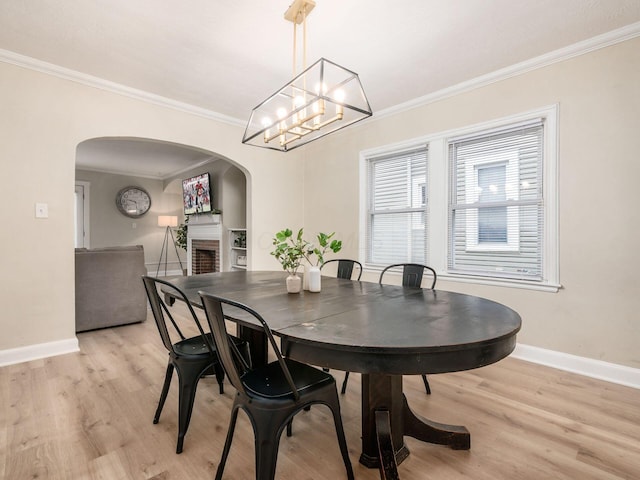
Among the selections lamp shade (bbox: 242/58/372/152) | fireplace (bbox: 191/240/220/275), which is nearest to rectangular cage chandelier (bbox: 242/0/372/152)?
lamp shade (bbox: 242/58/372/152)

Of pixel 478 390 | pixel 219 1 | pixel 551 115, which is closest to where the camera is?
pixel 219 1

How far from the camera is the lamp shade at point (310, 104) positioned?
1935mm

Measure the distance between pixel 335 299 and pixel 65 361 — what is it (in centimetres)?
253

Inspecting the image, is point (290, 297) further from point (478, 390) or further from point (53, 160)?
point (53, 160)

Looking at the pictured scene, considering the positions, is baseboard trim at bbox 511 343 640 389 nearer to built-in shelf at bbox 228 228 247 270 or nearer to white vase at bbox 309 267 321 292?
white vase at bbox 309 267 321 292

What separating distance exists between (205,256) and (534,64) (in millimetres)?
5941

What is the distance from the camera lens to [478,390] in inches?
90.0

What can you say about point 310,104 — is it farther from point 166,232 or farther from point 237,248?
point 166,232

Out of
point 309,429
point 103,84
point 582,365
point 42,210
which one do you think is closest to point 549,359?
point 582,365

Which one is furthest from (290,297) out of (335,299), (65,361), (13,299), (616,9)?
(616,9)

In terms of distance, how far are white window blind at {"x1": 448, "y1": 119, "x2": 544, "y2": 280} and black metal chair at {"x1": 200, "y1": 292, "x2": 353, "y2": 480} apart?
7.73 ft

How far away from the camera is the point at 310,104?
1908 millimetres

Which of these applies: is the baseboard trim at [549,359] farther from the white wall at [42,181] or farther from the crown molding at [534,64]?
A: the crown molding at [534,64]

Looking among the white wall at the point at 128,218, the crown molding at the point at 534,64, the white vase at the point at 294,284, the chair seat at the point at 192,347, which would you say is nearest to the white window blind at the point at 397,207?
the crown molding at the point at 534,64
